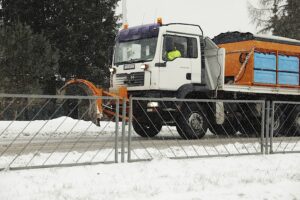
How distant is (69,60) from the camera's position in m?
31.8

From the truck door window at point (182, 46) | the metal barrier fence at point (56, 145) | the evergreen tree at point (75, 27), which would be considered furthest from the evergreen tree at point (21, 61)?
the truck door window at point (182, 46)

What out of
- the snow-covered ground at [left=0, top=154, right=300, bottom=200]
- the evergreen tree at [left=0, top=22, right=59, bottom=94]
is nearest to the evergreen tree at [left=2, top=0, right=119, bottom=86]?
the evergreen tree at [left=0, top=22, right=59, bottom=94]

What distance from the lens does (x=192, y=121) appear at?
15039 mm

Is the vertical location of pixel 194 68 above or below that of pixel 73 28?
below

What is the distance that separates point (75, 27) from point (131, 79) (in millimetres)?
17392

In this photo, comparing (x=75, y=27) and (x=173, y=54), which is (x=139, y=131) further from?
(x=75, y=27)

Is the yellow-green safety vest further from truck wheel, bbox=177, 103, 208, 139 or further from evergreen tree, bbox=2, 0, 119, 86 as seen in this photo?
evergreen tree, bbox=2, 0, 119, 86

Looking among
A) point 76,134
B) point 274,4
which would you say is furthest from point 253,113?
point 274,4

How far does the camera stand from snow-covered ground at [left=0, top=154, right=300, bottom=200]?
6.83 meters

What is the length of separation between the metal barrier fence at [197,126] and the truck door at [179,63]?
2.62ft

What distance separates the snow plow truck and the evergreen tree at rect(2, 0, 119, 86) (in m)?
15.0

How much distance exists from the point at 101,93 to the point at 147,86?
134 cm

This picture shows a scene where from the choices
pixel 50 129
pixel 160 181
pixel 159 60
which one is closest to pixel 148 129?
pixel 159 60

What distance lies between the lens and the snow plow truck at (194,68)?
48.8 feet
